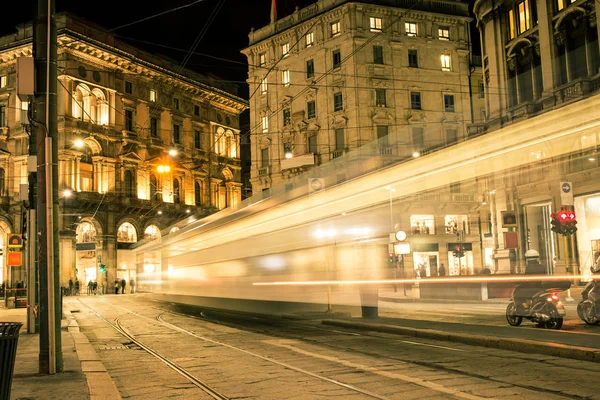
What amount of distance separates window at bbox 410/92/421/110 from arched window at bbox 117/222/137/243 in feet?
79.7

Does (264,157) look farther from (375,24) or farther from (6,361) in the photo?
(6,361)

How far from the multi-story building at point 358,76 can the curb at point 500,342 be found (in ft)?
95.0

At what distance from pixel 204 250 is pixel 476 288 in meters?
9.24

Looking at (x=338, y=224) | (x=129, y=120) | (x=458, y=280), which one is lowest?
(x=458, y=280)

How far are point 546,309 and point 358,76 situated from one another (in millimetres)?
32242

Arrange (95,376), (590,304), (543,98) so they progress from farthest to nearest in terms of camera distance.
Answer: (543,98)
(590,304)
(95,376)

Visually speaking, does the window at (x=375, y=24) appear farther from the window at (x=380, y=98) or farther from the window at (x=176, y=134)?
the window at (x=176, y=134)

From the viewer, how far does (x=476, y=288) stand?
41.2ft

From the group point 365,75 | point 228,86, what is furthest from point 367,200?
point 228,86

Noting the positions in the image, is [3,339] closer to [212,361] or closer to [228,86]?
[212,361]

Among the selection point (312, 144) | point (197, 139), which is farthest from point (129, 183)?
point (312, 144)

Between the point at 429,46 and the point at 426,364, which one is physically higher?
the point at 429,46

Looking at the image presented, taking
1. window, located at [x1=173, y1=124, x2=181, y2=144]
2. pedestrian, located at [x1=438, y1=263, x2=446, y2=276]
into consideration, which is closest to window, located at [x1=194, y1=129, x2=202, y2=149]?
window, located at [x1=173, y1=124, x2=181, y2=144]

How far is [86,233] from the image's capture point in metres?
52.1
